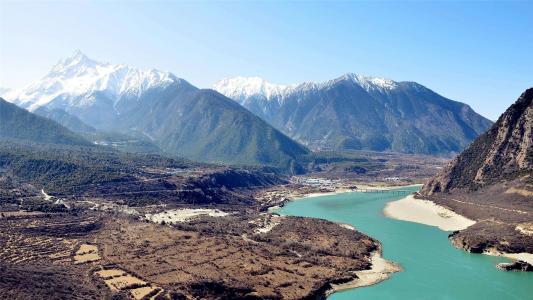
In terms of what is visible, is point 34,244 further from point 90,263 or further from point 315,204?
point 315,204

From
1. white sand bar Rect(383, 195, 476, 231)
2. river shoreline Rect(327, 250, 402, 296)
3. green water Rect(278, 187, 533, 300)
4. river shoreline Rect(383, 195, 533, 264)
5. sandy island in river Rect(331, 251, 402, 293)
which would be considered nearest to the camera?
green water Rect(278, 187, 533, 300)

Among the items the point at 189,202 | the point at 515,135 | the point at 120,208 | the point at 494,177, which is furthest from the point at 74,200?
the point at 515,135

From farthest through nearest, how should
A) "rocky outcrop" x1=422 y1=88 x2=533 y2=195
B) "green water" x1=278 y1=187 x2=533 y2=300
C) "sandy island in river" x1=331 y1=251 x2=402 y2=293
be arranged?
"rocky outcrop" x1=422 y1=88 x2=533 y2=195 → "sandy island in river" x1=331 y1=251 x2=402 y2=293 → "green water" x1=278 y1=187 x2=533 y2=300

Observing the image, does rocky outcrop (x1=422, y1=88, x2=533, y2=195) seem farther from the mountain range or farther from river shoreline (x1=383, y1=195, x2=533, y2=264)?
river shoreline (x1=383, y1=195, x2=533, y2=264)

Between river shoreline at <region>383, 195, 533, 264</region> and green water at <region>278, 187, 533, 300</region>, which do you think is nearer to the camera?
green water at <region>278, 187, 533, 300</region>

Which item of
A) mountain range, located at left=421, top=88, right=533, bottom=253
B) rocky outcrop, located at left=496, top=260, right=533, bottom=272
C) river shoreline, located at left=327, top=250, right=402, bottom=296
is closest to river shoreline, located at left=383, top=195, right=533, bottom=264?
mountain range, located at left=421, top=88, right=533, bottom=253

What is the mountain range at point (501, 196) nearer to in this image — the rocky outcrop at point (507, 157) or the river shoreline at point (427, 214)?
the rocky outcrop at point (507, 157)
